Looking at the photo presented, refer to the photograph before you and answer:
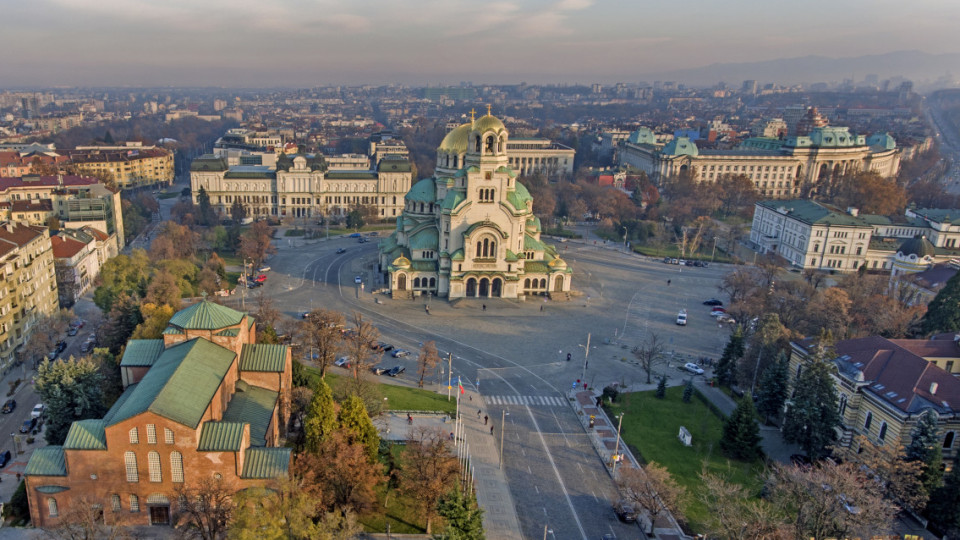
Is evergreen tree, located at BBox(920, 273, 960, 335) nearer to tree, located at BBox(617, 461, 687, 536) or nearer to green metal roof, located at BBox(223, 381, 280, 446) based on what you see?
tree, located at BBox(617, 461, 687, 536)

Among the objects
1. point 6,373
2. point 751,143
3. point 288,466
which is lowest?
point 6,373

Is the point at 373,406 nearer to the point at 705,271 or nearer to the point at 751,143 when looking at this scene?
the point at 705,271

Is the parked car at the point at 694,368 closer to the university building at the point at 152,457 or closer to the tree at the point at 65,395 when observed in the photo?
the university building at the point at 152,457

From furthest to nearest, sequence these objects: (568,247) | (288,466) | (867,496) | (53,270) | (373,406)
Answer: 1. (568,247)
2. (53,270)
3. (373,406)
4. (288,466)
5. (867,496)

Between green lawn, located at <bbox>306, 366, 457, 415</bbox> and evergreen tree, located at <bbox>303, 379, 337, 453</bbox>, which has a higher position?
evergreen tree, located at <bbox>303, 379, 337, 453</bbox>

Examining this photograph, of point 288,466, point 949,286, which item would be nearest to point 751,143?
point 949,286

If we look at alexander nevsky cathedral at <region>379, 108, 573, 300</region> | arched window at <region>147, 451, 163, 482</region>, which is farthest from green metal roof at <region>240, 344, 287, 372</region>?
alexander nevsky cathedral at <region>379, 108, 573, 300</region>
